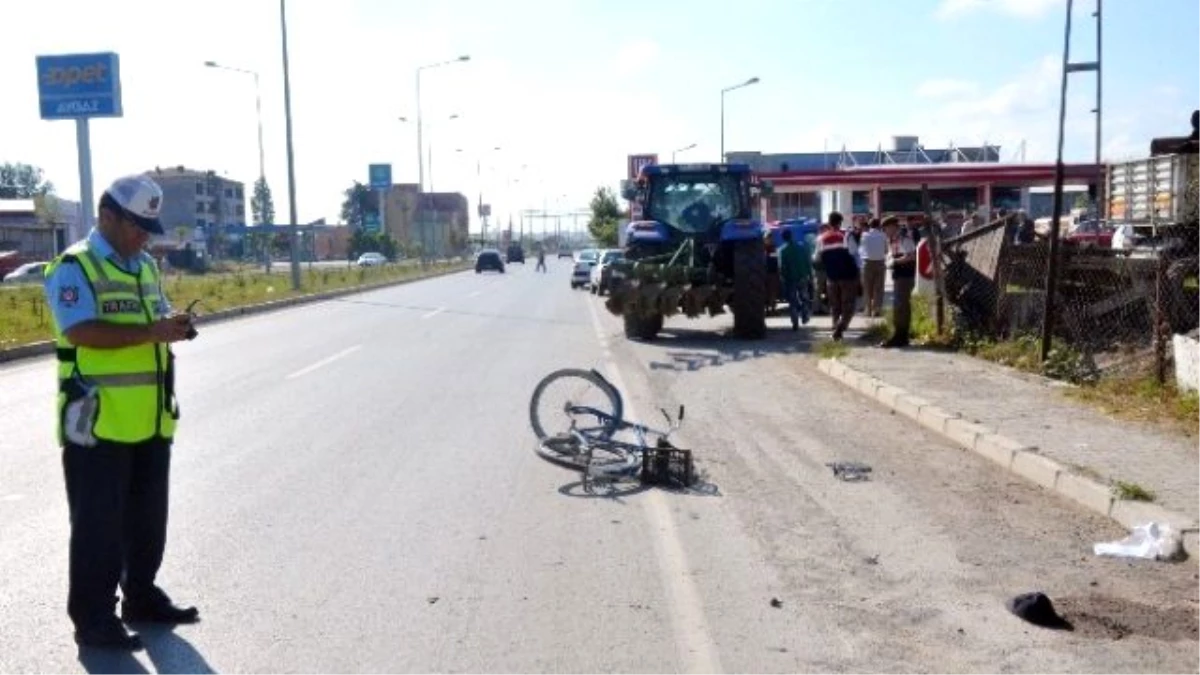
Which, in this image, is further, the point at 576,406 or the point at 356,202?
the point at 356,202

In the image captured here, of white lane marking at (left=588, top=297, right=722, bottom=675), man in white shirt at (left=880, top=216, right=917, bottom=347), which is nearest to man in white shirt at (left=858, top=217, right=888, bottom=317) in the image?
man in white shirt at (left=880, top=216, right=917, bottom=347)

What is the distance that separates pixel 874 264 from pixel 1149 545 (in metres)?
13.4

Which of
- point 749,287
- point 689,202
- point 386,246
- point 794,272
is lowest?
point 386,246

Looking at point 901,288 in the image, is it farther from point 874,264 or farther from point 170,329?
point 170,329

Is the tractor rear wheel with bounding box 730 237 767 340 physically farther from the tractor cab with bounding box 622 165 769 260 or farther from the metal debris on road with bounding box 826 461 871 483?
the metal debris on road with bounding box 826 461 871 483

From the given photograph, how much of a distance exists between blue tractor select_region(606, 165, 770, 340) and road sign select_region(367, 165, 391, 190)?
69.3m

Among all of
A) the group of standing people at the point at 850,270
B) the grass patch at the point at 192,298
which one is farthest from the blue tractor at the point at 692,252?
the grass patch at the point at 192,298

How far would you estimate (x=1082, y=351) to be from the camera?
1395cm

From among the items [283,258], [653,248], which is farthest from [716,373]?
[283,258]

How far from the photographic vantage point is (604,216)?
3701 inches

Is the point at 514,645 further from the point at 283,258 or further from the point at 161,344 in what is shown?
the point at 283,258

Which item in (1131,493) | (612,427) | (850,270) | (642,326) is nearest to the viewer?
(1131,493)

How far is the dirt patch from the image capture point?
559cm

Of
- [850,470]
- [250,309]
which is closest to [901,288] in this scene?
[850,470]
